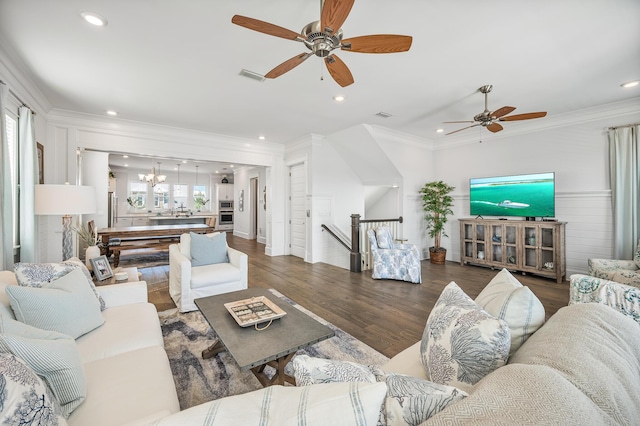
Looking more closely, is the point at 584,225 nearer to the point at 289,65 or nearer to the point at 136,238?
the point at 289,65

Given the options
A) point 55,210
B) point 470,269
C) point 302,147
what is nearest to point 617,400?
point 55,210

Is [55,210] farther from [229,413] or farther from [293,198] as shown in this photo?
[293,198]

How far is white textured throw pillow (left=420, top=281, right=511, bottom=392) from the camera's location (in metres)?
0.95

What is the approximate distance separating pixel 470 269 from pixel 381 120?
10.9 feet

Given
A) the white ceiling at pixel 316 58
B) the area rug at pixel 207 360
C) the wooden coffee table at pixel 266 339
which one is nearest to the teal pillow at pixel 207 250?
the area rug at pixel 207 360

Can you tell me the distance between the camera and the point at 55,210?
2492mm

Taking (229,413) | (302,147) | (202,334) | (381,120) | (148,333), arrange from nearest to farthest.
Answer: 1. (229,413)
2. (148,333)
3. (202,334)
4. (381,120)
5. (302,147)

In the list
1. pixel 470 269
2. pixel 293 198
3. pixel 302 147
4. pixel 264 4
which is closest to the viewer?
pixel 264 4

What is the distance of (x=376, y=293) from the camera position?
3.87m

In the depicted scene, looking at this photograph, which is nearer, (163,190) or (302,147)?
(302,147)

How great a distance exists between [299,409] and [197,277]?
115 inches

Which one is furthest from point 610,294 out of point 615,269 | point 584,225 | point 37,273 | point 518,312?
point 584,225

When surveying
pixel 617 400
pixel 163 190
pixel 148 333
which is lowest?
pixel 148 333

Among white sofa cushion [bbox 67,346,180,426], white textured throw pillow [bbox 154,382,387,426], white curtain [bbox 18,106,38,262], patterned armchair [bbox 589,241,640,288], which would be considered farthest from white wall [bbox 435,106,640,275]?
white curtain [bbox 18,106,38,262]
